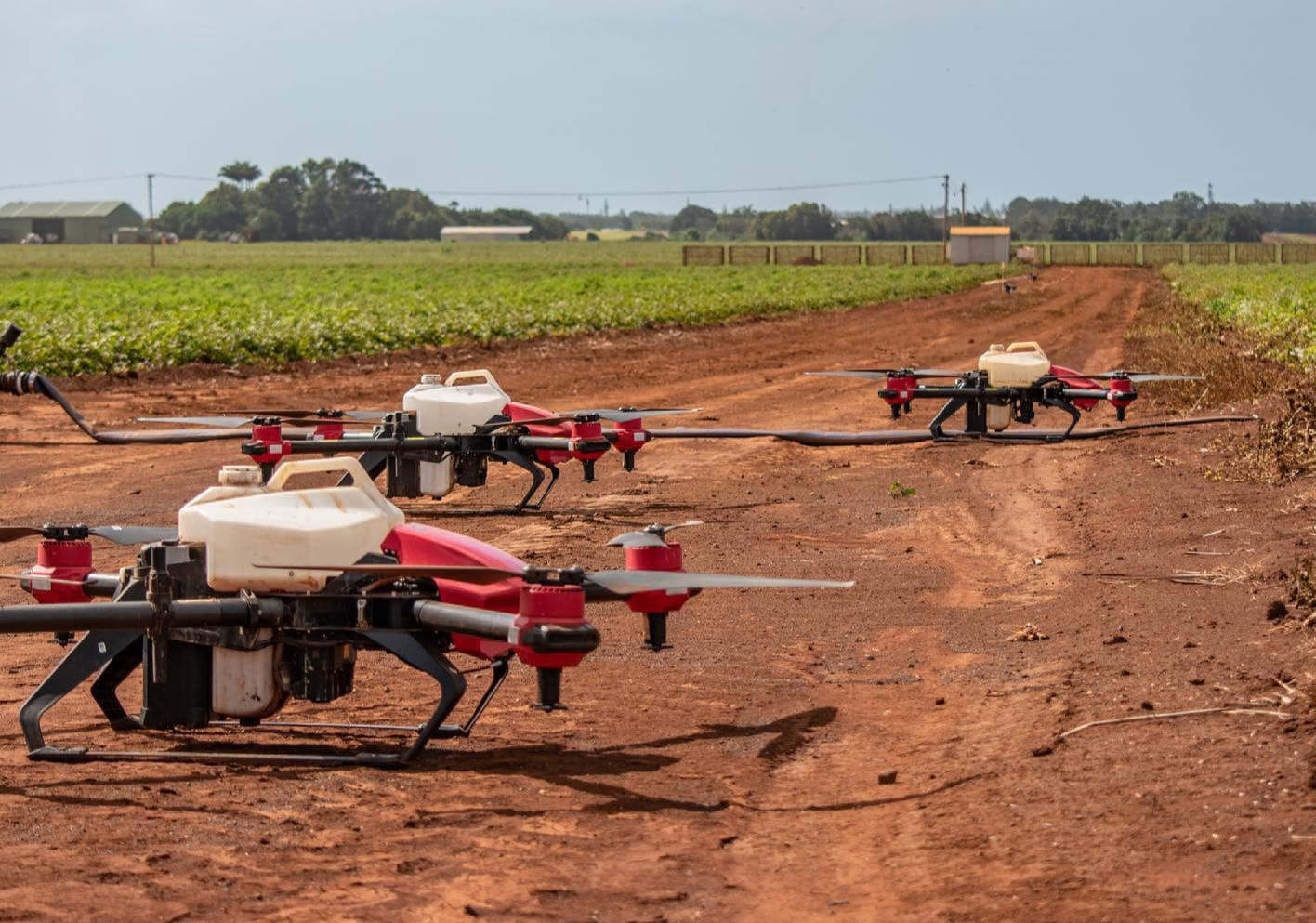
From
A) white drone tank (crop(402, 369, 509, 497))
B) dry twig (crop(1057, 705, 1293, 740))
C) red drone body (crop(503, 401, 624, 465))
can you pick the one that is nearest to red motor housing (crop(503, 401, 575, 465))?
red drone body (crop(503, 401, 624, 465))

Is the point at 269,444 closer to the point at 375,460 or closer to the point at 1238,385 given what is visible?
the point at 375,460

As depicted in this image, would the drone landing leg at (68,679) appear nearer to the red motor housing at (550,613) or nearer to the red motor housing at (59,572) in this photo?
the red motor housing at (59,572)

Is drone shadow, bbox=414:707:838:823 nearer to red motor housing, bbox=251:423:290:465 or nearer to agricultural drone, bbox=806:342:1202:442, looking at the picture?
red motor housing, bbox=251:423:290:465

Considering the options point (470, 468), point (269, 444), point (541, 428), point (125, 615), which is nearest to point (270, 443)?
point (269, 444)

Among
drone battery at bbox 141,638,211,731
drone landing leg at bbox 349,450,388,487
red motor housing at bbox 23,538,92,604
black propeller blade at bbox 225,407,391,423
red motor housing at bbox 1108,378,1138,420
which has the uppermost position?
red motor housing at bbox 1108,378,1138,420

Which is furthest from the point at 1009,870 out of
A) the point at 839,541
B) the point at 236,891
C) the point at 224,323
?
the point at 224,323
